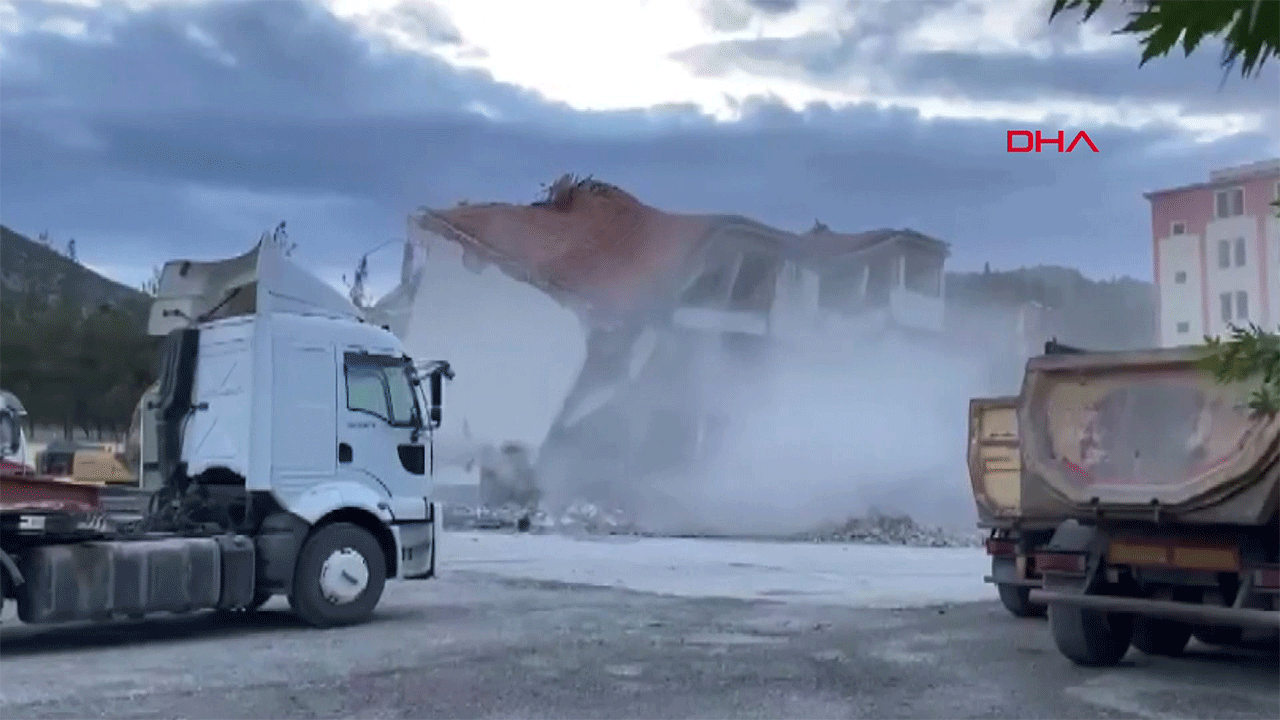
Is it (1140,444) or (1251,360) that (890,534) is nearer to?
(1140,444)

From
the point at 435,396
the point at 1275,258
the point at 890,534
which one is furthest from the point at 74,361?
the point at 1275,258

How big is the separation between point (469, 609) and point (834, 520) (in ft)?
47.0

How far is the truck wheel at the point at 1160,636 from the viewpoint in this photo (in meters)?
10.5

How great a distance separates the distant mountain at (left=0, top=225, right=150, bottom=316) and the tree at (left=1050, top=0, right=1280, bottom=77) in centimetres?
3589

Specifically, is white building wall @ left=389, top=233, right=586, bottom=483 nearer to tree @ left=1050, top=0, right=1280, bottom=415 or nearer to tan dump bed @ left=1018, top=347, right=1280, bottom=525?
tan dump bed @ left=1018, top=347, right=1280, bottom=525

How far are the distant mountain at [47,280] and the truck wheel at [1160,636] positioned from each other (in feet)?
96.3

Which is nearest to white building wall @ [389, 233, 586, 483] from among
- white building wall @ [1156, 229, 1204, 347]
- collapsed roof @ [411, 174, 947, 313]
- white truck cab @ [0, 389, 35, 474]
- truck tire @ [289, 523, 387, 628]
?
collapsed roof @ [411, 174, 947, 313]

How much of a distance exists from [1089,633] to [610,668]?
3.25 meters

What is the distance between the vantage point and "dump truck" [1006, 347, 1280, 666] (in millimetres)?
8695

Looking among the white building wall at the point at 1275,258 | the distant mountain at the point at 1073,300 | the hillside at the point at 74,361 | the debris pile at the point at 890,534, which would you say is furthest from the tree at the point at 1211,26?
the hillside at the point at 74,361

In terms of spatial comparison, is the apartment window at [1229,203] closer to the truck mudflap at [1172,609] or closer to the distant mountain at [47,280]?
the truck mudflap at [1172,609]

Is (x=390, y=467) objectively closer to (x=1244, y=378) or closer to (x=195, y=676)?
(x=195, y=676)

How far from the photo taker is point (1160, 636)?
10.6 meters

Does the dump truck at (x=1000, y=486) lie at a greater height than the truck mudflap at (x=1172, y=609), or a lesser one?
greater
